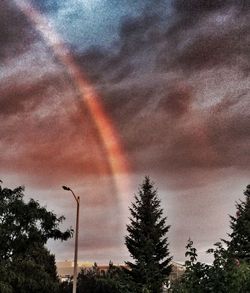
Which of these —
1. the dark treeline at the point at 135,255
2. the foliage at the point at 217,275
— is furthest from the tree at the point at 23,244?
the foliage at the point at 217,275

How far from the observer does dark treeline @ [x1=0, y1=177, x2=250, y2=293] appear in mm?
12383

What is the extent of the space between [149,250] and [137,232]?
3.38 metres

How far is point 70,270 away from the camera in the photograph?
143 m

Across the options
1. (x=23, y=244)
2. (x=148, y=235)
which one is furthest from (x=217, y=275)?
(x=148, y=235)

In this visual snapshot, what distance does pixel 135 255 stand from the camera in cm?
6097

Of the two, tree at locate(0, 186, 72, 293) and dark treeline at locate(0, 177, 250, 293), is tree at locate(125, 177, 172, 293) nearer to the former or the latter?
dark treeline at locate(0, 177, 250, 293)

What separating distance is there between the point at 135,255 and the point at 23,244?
90.3 ft

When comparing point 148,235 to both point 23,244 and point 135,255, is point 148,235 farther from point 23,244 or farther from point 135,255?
point 23,244

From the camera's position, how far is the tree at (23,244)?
34.1m

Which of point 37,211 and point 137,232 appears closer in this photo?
point 37,211

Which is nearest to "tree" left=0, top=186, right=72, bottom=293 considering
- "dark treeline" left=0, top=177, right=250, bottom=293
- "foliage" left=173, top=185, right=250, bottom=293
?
"dark treeline" left=0, top=177, right=250, bottom=293

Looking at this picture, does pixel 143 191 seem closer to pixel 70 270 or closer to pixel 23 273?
pixel 23 273

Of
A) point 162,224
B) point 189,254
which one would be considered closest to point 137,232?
point 162,224

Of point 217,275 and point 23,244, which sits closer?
point 217,275
